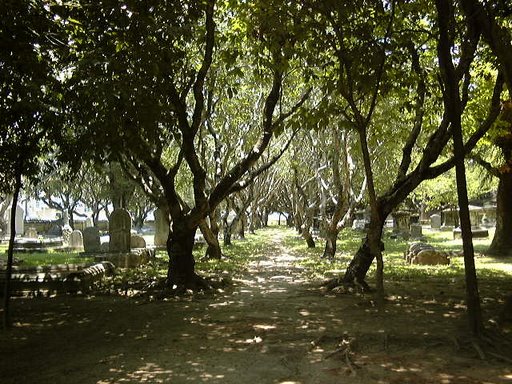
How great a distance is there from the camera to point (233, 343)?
7.15m

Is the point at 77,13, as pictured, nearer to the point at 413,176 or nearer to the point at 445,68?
the point at 445,68

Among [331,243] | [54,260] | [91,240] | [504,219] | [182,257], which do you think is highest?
[504,219]

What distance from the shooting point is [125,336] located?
25.2 feet

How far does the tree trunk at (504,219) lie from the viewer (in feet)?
63.0

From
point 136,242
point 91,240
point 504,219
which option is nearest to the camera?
point 504,219

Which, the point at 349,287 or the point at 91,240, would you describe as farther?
the point at 91,240

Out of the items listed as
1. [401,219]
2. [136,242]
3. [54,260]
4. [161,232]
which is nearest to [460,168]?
[54,260]

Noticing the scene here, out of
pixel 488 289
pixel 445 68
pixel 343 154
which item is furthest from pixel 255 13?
pixel 343 154

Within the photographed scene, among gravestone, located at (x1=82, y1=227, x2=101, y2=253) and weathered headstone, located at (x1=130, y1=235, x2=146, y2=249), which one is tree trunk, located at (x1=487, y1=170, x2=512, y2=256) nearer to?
weathered headstone, located at (x1=130, y1=235, x2=146, y2=249)

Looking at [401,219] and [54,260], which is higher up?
[401,219]

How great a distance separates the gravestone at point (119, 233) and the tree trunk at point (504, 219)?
1444 centimetres

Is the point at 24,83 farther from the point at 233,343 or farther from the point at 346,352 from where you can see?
the point at 346,352

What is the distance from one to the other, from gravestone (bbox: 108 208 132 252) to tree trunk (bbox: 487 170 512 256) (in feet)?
47.4

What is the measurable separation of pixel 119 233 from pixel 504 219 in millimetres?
15073
